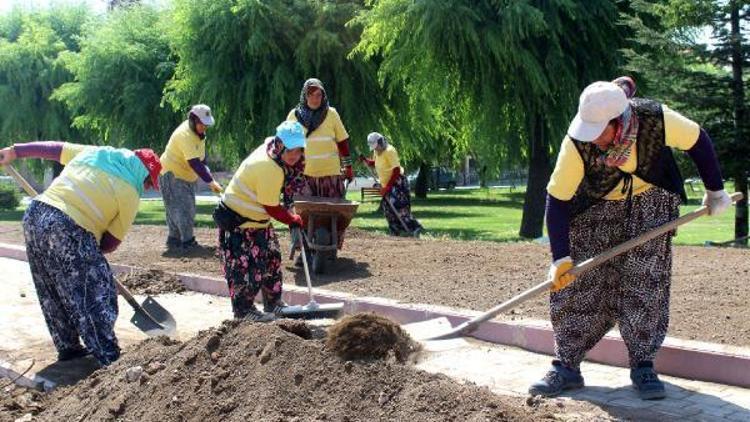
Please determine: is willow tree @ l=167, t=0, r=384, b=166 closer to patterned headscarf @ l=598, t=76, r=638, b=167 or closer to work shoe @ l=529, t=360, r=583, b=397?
work shoe @ l=529, t=360, r=583, b=397

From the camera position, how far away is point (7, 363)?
5.81 m

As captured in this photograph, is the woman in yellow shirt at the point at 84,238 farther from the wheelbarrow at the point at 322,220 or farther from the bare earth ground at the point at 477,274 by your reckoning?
the wheelbarrow at the point at 322,220

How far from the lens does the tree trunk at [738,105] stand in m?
14.5

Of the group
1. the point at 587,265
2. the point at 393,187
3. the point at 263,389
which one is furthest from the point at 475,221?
the point at 263,389

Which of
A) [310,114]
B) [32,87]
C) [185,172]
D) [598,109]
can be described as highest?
[32,87]

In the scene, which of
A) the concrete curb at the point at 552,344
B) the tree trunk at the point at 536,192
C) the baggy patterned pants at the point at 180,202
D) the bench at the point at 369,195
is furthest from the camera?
the bench at the point at 369,195

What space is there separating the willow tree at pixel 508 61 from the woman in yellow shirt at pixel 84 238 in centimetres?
873

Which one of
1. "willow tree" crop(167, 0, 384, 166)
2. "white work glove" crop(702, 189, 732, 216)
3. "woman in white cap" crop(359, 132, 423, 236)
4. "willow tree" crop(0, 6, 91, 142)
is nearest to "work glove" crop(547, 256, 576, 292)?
"white work glove" crop(702, 189, 732, 216)

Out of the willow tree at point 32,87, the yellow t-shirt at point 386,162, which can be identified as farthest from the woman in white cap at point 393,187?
the willow tree at point 32,87

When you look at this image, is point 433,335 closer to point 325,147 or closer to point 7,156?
point 7,156

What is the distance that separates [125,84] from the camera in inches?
944

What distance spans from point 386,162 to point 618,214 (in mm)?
Result: 8795

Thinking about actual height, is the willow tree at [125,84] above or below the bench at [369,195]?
above

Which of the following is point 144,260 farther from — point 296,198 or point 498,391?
point 498,391
